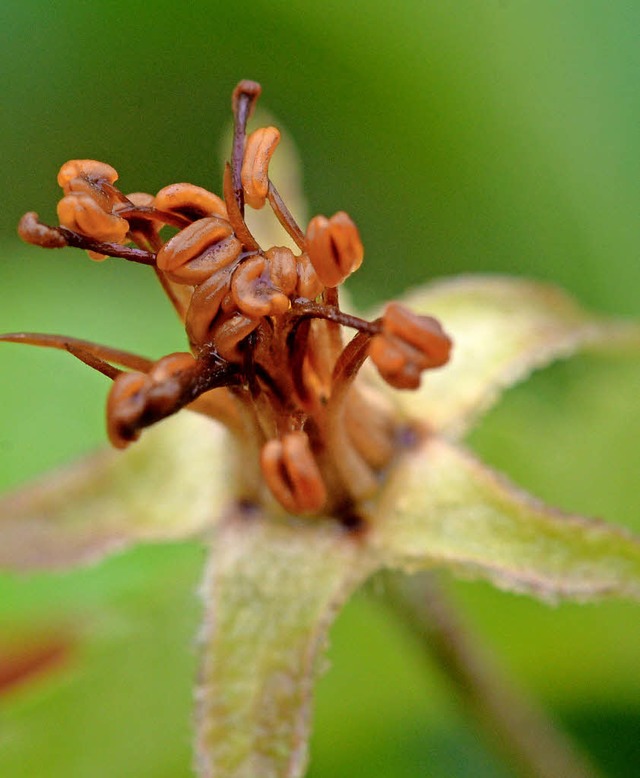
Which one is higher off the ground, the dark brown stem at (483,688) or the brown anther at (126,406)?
the brown anther at (126,406)

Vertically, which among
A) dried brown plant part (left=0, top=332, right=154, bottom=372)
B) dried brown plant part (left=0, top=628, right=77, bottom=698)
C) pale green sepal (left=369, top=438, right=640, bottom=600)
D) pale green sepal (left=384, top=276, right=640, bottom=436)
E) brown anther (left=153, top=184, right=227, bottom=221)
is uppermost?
brown anther (left=153, top=184, right=227, bottom=221)

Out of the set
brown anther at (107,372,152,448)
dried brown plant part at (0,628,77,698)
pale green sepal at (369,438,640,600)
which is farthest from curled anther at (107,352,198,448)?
dried brown plant part at (0,628,77,698)

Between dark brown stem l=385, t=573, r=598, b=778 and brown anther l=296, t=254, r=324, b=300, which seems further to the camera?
dark brown stem l=385, t=573, r=598, b=778

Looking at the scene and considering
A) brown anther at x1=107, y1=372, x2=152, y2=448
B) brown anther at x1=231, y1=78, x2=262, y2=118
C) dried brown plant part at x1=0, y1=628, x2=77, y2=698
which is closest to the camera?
brown anther at x1=107, y1=372, x2=152, y2=448

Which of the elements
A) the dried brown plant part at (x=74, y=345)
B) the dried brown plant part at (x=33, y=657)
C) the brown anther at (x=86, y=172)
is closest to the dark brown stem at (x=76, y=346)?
the dried brown plant part at (x=74, y=345)

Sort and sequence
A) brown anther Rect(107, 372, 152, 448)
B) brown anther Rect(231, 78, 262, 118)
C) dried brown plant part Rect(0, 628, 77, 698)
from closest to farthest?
brown anther Rect(107, 372, 152, 448)
brown anther Rect(231, 78, 262, 118)
dried brown plant part Rect(0, 628, 77, 698)

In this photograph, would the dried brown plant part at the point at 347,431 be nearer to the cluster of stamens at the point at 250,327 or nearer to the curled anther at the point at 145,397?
the cluster of stamens at the point at 250,327

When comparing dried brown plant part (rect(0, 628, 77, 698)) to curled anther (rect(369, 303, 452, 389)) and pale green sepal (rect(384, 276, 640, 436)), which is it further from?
curled anther (rect(369, 303, 452, 389))

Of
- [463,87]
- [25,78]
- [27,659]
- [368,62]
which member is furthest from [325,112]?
[27,659]
